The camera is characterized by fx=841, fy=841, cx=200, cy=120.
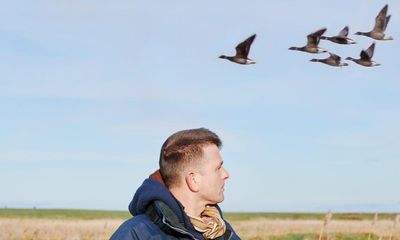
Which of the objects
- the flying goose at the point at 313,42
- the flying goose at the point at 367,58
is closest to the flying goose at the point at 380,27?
Answer: the flying goose at the point at 367,58

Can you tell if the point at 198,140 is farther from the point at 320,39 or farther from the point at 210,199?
the point at 320,39

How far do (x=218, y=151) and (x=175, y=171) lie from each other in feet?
0.94

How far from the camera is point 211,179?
489 cm

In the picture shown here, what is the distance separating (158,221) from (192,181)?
0.30 meters

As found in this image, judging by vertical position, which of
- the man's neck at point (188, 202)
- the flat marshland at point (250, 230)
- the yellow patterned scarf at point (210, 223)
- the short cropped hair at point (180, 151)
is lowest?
the flat marshland at point (250, 230)

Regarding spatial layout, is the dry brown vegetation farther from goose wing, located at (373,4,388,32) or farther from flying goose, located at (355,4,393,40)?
goose wing, located at (373,4,388,32)

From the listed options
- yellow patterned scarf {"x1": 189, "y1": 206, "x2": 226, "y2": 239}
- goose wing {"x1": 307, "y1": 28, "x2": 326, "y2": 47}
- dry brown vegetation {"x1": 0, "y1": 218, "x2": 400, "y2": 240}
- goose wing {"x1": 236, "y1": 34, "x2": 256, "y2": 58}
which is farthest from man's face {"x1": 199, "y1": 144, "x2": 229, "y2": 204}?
goose wing {"x1": 307, "y1": 28, "x2": 326, "y2": 47}

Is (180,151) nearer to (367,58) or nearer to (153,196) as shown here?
(153,196)

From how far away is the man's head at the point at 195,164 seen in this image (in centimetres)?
489

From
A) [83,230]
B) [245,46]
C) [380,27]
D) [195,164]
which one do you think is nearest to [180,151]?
[195,164]

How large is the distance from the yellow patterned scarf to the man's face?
0.14 meters

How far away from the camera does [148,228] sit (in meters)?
4.85

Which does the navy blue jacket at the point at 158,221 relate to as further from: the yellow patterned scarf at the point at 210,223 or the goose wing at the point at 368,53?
the goose wing at the point at 368,53

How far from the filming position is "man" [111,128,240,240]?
4836 mm
